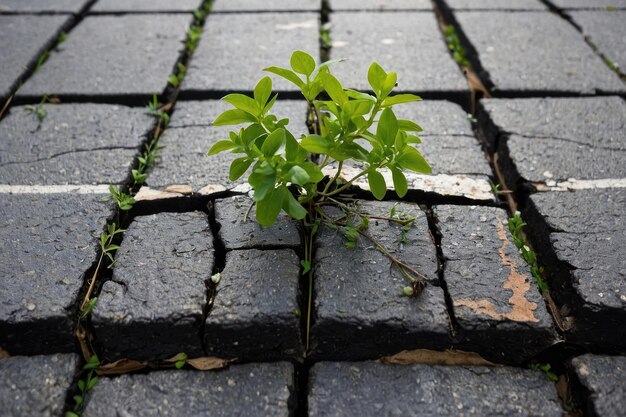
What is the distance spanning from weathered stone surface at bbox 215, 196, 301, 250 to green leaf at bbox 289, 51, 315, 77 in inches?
16.6

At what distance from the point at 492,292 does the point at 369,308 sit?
0.31m

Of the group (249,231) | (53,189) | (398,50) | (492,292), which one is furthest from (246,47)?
(492,292)

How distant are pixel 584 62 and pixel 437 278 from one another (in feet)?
5.46

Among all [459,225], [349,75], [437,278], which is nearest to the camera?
[437,278]

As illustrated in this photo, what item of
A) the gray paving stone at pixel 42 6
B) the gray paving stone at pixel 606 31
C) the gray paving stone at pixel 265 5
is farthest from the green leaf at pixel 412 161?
the gray paving stone at pixel 42 6

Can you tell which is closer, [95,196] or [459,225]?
[459,225]

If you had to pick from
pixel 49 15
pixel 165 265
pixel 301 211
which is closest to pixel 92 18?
pixel 49 15

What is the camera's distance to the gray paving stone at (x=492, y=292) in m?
1.27

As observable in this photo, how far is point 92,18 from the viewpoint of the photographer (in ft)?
9.81

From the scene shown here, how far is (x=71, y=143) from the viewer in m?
1.91

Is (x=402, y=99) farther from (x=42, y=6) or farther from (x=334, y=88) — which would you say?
(x=42, y=6)

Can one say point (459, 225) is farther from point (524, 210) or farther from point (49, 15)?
point (49, 15)

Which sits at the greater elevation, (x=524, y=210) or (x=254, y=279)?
(x=524, y=210)

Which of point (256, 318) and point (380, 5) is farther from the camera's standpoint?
point (380, 5)
